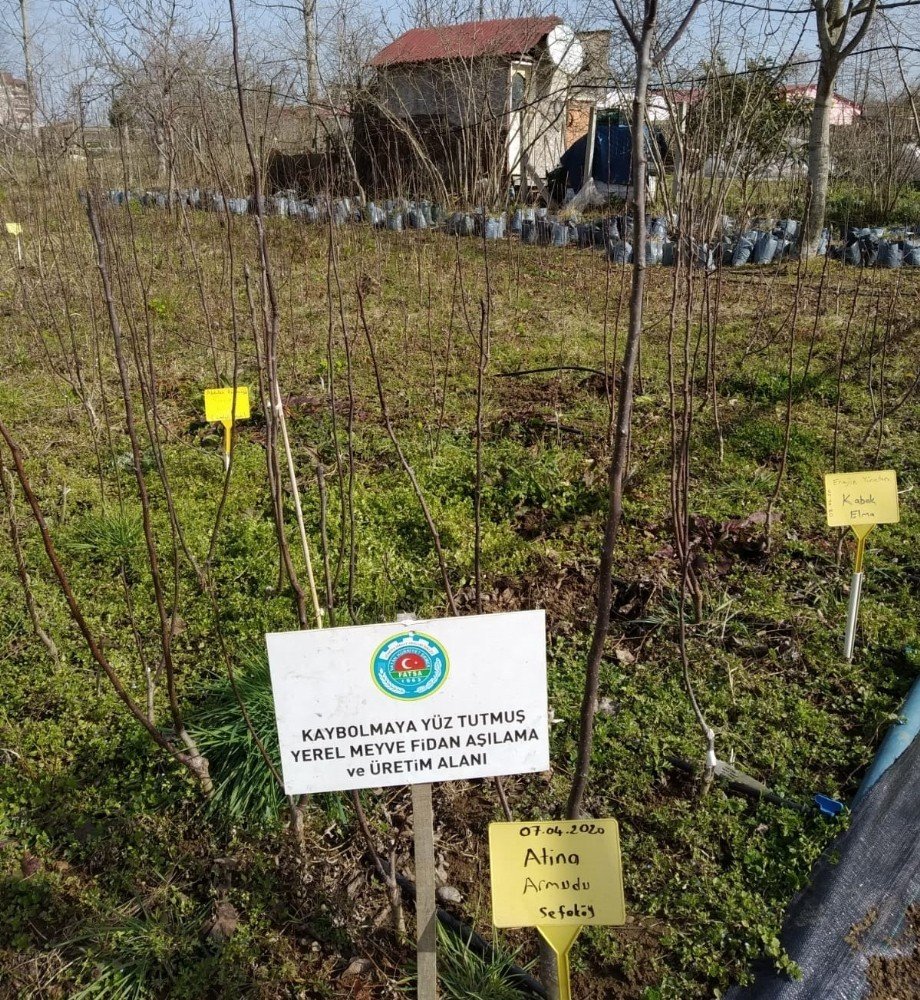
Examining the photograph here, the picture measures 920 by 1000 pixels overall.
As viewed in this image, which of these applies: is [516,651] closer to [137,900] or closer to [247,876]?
[247,876]

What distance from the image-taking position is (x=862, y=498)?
2.54m

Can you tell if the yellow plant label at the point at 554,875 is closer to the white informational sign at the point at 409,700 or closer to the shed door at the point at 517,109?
the white informational sign at the point at 409,700

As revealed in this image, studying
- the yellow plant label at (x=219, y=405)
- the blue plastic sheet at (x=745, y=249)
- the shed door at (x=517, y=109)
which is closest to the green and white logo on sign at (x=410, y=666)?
the yellow plant label at (x=219, y=405)

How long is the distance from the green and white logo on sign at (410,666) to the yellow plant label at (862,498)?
1720 millimetres

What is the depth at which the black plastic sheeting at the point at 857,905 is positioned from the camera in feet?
5.49

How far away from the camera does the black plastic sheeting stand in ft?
5.49

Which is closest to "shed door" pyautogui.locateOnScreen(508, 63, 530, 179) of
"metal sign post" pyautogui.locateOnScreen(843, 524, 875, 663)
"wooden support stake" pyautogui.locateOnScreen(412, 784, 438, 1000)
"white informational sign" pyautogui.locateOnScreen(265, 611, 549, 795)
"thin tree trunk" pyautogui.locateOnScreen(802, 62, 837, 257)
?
"metal sign post" pyautogui.locateOnScreen(843, 524, 875, 663)

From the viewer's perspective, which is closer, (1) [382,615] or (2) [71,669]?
(2) [71,669]

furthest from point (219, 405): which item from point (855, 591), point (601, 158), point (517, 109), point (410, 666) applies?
→ point (601, 158)

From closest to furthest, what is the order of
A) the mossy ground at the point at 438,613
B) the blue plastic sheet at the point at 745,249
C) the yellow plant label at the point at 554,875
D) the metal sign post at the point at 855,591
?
the yellow plant label at the point at 554,875 < the mossy ground at the point at 438,613 < the metal sign post at the point at 855,591 < the blue plastic sheet at the point at 745,249

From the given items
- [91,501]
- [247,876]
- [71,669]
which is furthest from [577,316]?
[247,876]

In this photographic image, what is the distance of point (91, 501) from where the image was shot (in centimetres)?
369

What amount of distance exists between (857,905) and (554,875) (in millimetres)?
981

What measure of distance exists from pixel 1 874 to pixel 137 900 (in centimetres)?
38
